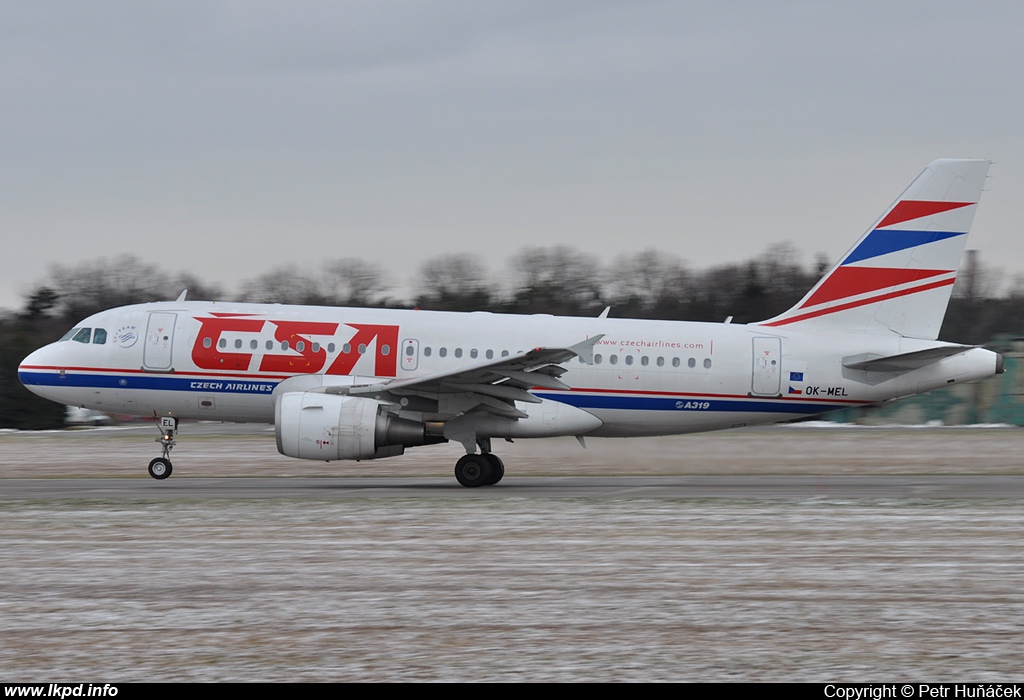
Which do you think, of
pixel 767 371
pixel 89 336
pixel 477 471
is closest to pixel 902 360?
pixel 767 371

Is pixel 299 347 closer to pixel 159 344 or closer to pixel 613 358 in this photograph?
pixel 159 344

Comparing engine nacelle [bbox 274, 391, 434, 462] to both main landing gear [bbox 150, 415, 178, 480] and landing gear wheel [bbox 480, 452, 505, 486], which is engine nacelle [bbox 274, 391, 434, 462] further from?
main landing gear [bbox 150, 415, 178, 480]

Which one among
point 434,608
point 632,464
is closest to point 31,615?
point 434,608

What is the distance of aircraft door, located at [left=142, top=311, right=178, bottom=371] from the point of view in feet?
71.2

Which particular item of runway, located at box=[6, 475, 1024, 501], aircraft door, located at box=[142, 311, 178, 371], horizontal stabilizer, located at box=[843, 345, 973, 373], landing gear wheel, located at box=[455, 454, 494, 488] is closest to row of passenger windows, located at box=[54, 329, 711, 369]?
aircraft door, located at box=[142, 311, 178, 371]

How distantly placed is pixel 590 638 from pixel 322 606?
8.01 feet

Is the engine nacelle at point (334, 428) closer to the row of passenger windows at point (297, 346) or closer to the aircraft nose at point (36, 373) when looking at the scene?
the row of passenger windows at point (297, 346)

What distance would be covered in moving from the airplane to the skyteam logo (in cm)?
3

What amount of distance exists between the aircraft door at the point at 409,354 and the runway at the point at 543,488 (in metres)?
2.35

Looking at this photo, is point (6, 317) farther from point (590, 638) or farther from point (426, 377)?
point (590, 638)

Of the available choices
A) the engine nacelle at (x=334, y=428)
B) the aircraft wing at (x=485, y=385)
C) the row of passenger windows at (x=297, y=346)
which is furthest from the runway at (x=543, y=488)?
the row of passenger windows at (x=297, y=346)

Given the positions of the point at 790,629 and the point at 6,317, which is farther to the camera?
the point at 6,317

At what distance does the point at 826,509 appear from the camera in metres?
16.4

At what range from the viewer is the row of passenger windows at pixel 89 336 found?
22.2m
